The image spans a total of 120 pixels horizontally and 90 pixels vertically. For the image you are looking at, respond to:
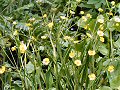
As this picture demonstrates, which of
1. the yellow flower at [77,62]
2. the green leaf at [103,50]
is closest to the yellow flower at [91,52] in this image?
the yellow flower at [77,62]

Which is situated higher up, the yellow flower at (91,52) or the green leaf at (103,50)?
the yellow flower at (91,52)

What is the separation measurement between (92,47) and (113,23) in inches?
5.7

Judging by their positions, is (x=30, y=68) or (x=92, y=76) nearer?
(x=92, y=76)

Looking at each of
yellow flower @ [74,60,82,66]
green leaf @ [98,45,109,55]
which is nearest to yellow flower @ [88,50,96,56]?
yellow flower @ [74,60,82,66]

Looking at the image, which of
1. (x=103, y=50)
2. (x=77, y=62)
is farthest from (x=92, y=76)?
(x=103, y=50)

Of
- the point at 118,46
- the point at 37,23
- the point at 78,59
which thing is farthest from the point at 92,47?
the point at 37,23

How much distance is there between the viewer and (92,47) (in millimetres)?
1448

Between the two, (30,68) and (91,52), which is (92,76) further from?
(30,68)

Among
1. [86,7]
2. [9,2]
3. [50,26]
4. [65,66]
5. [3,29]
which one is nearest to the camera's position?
[65,66]

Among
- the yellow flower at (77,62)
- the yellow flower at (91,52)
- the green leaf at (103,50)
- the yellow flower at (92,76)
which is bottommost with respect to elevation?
the yellow flower at (92,76)

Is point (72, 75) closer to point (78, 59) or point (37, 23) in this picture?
point (78, 59)

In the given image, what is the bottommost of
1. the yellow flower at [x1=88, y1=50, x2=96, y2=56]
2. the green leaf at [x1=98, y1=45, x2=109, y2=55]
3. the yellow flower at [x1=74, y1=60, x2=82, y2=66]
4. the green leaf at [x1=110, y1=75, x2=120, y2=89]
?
the green leaf at [x1=110, y1=75, x2=120, y2=89]

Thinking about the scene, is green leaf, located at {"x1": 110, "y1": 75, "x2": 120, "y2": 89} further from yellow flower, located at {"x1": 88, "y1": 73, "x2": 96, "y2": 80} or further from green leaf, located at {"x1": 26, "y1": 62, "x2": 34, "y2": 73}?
green leaf, located at {"x1": 26, "y1": 62, "x2": 34, "y2": 73}

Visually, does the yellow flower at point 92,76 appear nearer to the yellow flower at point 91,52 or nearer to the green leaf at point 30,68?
the yellow flower at point 91,52
